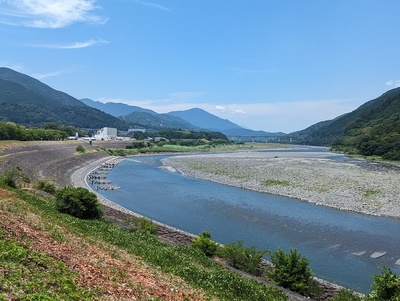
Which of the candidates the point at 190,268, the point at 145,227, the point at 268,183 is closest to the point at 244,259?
the point at 190,268

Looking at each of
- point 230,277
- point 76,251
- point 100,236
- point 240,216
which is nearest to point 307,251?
point 240,216

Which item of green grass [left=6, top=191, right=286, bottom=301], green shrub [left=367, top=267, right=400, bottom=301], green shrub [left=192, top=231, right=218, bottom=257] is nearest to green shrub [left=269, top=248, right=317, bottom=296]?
green grass [left=6, top=191, right=286, bottom=301]

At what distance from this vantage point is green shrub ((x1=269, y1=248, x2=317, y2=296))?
15.1 metres

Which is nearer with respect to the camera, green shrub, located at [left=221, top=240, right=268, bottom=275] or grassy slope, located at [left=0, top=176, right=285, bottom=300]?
grassy slope, located at [left=0, top=176, right=285, bottom=300]

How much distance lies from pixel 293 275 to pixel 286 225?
14846mm

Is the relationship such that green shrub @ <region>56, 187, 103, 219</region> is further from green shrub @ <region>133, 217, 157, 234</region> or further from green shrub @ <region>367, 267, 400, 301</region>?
green shrub @ <region>367, 267, 400, 301</region>

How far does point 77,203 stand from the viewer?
21328 mm

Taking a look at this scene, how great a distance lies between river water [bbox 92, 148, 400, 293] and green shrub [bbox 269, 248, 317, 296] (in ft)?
14.9

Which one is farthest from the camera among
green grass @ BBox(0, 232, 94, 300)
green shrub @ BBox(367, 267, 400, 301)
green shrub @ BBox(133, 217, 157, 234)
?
green shrub @ BBox(133, 217, 157, 234)

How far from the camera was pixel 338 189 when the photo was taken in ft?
147

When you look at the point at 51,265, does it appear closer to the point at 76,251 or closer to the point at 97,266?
the point at 97,266

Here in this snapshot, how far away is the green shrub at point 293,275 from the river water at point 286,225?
4.53 meters

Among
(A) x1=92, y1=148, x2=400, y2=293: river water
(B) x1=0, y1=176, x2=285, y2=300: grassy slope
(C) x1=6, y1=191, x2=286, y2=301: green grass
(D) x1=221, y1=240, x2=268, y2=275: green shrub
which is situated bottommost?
(A) x1=92, y1=148, x2=400, y2=293: river water

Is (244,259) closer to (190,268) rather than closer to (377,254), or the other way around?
(190,268)
